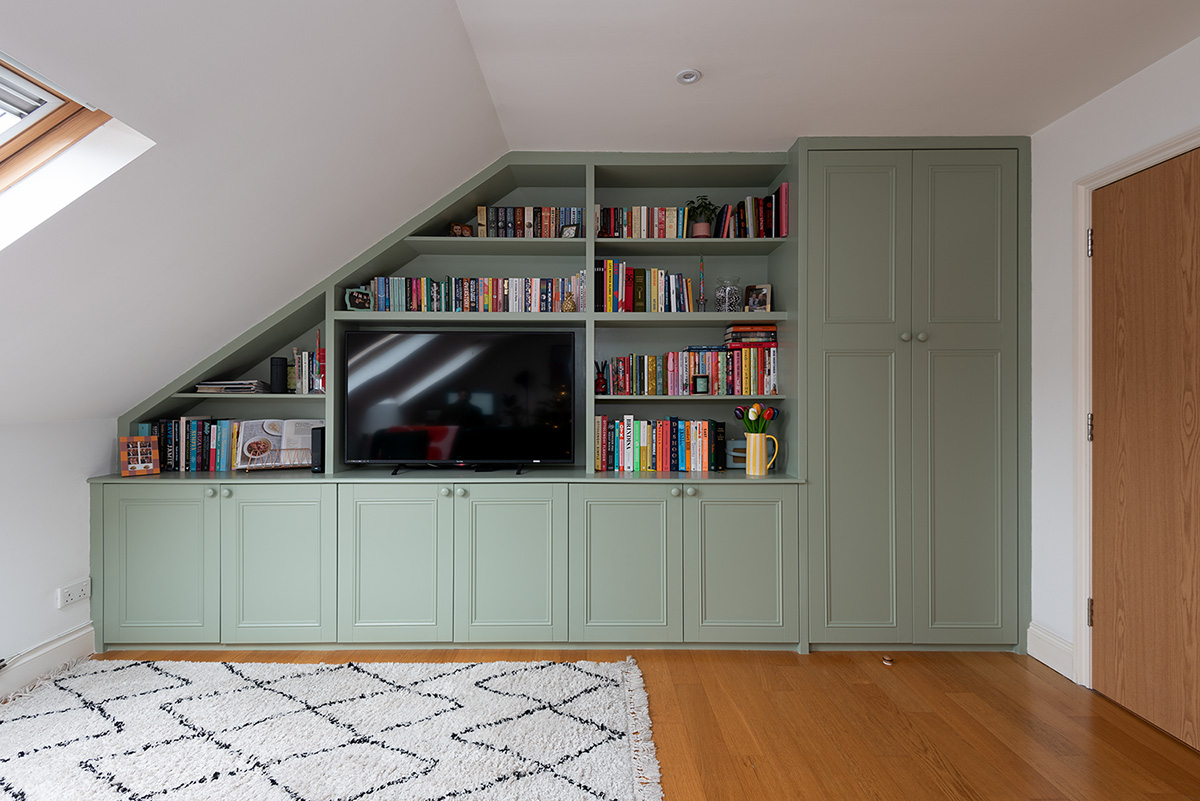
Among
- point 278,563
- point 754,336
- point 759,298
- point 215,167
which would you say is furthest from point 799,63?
point 278,563

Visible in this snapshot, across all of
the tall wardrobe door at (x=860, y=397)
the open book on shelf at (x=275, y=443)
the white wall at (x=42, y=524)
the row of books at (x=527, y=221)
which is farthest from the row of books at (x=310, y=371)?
the tall wardrobe door at (x=860, y=397)

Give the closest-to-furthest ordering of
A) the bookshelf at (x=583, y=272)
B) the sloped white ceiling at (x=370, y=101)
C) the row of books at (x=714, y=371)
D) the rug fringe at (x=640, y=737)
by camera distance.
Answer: the sloped white ceiling at (x=370, y=101)
the rug fringe at (x=640, y=737)
the bookshelf at (x=583, y=272)
the row of books at (x=714, y=371)

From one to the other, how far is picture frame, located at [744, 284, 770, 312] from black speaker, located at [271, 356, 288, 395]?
7.58 feet

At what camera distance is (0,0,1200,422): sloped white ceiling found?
5.40 ft

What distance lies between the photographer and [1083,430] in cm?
251

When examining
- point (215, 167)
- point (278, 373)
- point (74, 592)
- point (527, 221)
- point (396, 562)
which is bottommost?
point (74, 592)

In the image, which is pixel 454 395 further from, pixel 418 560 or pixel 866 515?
pixel 866 515

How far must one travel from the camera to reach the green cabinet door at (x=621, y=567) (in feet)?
9.27

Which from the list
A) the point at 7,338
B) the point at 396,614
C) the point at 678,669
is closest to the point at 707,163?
the point at 678,669

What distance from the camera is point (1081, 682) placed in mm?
2518

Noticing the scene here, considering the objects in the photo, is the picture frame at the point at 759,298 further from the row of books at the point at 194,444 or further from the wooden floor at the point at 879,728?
the row of books at the point at 194,444

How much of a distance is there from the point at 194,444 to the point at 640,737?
2502mm

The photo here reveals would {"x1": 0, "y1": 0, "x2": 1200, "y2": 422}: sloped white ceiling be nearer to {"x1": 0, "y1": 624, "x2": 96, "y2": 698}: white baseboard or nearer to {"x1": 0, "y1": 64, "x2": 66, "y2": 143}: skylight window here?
{"x1": 0, "y1": 64, "x2": 66, "y2": 143}: skylight window

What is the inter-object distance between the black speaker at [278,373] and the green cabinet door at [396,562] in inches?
28.0
